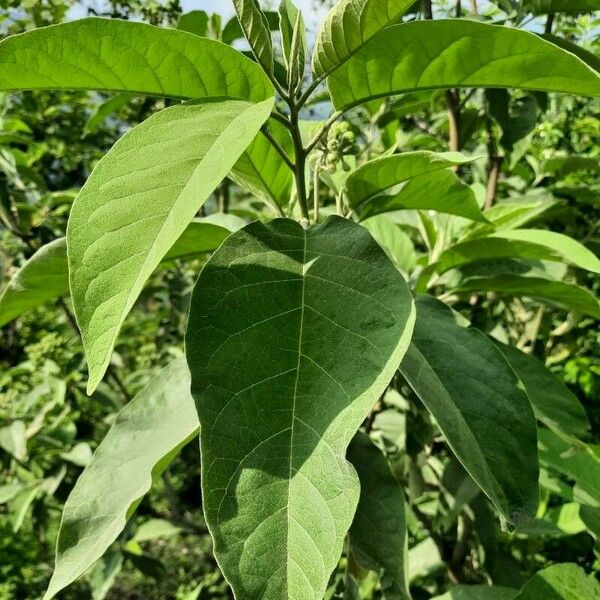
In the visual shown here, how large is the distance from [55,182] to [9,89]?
4.41m

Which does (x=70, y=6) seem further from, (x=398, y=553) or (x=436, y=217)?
(x=398, y=553)

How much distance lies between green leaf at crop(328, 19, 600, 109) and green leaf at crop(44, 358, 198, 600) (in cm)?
58

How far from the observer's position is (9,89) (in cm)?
82

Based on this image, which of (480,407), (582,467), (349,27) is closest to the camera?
(349,27)

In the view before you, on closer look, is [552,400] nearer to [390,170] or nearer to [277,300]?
[390,170]

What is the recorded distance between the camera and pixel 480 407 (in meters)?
0.96

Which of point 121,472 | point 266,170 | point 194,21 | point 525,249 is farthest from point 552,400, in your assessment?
point 194,21

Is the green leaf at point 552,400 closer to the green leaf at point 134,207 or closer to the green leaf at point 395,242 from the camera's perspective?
the green leaf at point 395,242

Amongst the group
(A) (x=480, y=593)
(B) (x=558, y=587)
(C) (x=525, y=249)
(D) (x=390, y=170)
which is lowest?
(A) (x=480, y=593)

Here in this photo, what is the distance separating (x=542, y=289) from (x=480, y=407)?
0.50m

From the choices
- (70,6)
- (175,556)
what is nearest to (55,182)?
(70,6)

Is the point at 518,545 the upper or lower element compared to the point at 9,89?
lower

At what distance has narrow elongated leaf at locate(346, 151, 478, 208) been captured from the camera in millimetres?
987

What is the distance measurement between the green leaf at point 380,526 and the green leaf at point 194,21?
3.79 feet
